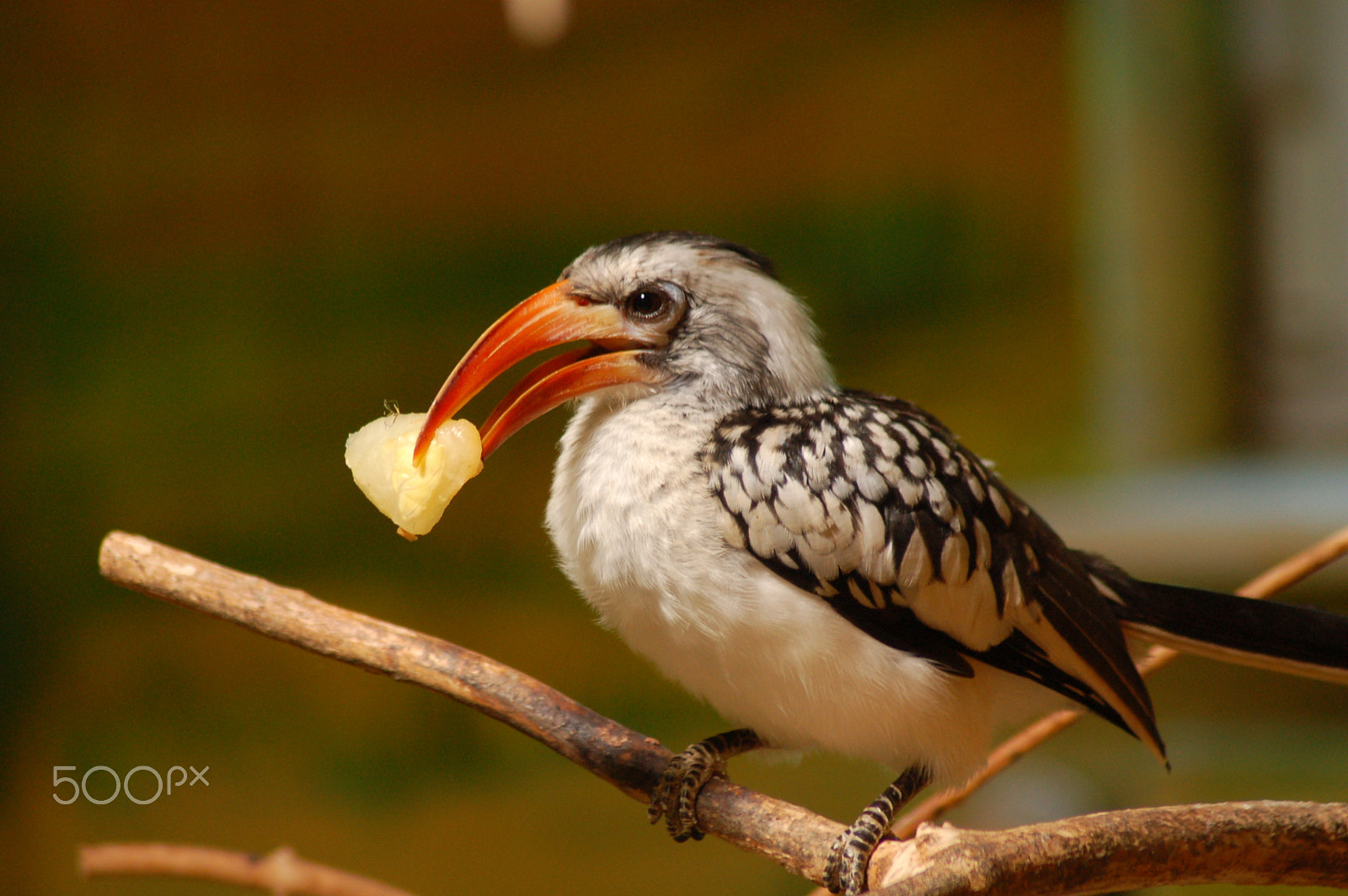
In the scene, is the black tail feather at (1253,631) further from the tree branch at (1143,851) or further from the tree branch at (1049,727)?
the tree branch at (1143,851)

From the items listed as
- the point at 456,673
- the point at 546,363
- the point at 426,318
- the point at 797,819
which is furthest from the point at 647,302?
the point at 426,318

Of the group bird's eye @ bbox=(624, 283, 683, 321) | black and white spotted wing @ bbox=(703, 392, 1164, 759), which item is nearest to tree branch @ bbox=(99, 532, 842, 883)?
black and white spotted wing @ bbox=(703, 392, 1164, 759)

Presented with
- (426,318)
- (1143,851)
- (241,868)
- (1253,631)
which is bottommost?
(1143,851)

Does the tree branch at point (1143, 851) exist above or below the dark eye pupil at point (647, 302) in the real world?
below

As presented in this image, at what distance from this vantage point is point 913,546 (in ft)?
3.57

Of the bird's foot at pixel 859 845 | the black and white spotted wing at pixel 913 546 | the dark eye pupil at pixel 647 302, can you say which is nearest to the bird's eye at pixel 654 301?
the dark eye pupil at pixel 647 302

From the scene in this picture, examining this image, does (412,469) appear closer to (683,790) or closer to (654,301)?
(654,301)

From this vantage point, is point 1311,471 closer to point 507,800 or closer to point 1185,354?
point 1185,354

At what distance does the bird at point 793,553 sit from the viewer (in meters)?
1.06

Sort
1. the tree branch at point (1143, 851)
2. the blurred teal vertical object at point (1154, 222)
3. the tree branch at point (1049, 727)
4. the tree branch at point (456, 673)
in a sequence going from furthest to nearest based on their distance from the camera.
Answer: the blurred teal vertical object at point (1154, 222), the tree branch at point (1049, 727), the tree branch at point (456, 673), the tree branch at point (1143, 851)

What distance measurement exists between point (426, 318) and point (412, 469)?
1585 millimetres

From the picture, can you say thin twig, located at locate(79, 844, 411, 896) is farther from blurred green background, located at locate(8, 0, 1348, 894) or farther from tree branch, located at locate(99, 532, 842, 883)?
blurred green background, located at locate(8, 0, 1348, 894)

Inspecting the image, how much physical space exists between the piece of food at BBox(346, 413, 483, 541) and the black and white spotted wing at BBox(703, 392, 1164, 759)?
240 mm

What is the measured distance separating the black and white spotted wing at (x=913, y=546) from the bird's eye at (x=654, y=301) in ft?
0.47
